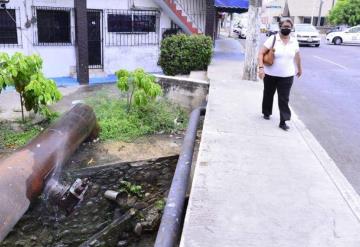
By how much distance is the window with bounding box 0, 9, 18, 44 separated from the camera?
11955 millimetres

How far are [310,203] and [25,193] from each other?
316cm

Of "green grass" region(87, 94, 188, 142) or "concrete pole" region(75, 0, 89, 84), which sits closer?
"green grass" region(87, 94, 188, 142)

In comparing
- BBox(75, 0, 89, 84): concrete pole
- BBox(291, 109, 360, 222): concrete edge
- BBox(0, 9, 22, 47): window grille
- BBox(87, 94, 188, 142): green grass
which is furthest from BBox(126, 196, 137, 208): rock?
BBox(0, 9, 22, 47): window grille

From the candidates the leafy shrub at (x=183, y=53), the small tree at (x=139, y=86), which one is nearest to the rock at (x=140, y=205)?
the small tree at (x=139, y=86)

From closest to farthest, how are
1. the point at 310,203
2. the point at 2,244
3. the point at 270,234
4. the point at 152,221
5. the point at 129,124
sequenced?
the point at 270,234 → the point at 310,203 → the point at 2,244 → the point at 152,221 → the point at 129,124

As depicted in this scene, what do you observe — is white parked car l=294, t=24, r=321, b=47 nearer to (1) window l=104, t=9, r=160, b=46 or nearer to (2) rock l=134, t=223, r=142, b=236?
(1) window l=104, t=9, r=160, b=46

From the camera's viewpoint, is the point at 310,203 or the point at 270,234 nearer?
the point at 270,234

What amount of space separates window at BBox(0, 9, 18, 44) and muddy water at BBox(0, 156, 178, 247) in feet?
25.9

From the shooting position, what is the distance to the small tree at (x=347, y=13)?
147ft

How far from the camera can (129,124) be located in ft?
24.5

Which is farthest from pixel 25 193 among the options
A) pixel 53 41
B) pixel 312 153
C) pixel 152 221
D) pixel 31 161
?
pixel 53 41

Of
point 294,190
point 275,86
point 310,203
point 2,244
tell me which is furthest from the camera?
point 275,86

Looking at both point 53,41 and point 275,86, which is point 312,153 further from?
point 53,41

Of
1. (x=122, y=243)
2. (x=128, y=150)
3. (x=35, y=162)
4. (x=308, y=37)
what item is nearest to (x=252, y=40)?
(x=128, y=150)
